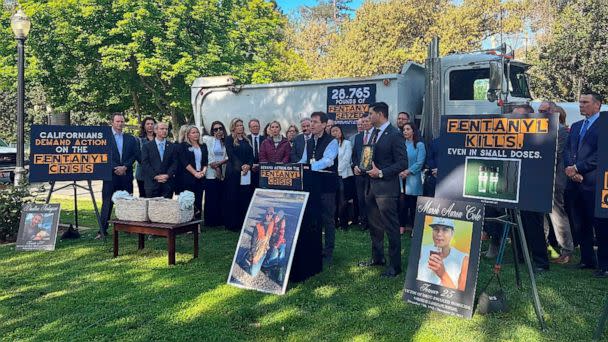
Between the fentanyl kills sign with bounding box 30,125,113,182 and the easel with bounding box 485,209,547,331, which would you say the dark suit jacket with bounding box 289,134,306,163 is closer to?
the fentanyl kills sign with bounding box 30,125,113,182

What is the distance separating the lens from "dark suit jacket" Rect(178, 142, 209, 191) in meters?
7.95

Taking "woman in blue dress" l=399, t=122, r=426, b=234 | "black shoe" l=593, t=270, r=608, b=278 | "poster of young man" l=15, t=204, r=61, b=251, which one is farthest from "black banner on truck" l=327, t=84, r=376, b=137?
"poster of young man" l=15, t=204, r=61, b=251

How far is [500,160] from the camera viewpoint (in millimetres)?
4262

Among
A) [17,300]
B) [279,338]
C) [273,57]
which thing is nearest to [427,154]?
[279,338]

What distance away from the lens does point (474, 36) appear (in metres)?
27.1

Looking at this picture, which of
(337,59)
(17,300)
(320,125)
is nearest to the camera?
(17,300)

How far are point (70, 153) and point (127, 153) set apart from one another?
2.90 feet

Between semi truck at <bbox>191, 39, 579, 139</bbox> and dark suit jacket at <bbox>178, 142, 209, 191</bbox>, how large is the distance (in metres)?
3.02

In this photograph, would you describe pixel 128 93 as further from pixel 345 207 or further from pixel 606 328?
pixel 606 328

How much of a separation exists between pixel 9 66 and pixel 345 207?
19.0m

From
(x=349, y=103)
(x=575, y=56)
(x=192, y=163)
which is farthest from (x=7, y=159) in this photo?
(x=575, y=56)

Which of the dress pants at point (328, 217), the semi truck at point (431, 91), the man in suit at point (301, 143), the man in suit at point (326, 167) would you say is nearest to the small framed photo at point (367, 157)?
the man in suit at point (326, 167)

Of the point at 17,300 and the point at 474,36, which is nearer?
the point at 17,300

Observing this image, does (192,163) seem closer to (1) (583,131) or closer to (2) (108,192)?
(2) (108,192)
